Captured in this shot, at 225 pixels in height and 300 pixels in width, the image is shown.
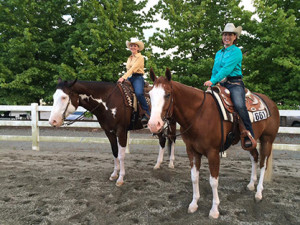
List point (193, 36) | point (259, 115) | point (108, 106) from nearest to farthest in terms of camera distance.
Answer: point (259, 115), point (108, 106), point (193, 36)

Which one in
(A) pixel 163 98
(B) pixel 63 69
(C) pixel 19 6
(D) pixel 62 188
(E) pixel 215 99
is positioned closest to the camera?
(A) pixel 163 98

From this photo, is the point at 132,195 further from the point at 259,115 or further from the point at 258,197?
the point at 259,115

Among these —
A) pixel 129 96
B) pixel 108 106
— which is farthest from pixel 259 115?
pixel 108 106

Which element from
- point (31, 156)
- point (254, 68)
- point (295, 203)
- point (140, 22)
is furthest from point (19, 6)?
point (295, 203)

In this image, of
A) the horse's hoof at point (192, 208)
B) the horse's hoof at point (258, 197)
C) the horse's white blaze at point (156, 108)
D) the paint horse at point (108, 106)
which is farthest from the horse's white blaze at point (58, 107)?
the horse's hoof at point (258, 197)

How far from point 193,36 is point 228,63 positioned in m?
9.17

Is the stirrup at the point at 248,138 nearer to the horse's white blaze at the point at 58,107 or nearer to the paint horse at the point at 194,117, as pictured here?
the paint horse at the point at 194,117

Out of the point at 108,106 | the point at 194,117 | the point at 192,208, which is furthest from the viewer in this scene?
the point at 108,106

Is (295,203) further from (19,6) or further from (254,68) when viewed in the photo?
(19,6)

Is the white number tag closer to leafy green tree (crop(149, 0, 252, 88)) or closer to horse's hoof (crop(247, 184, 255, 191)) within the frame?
horse's hoof (crop(247, 184, 255, 191))

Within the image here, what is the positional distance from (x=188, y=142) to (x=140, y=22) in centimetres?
1222

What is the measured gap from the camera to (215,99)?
315cm

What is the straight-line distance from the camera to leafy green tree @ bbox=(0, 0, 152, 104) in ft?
37.9

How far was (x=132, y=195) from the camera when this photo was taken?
3.66 m
